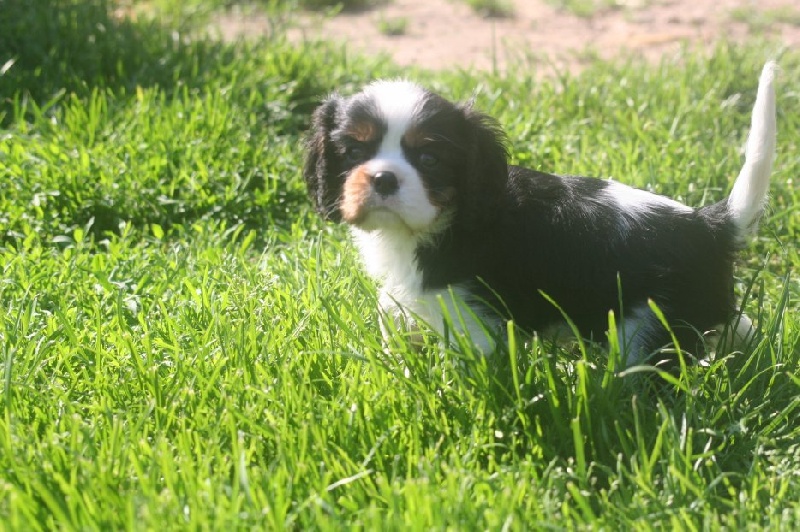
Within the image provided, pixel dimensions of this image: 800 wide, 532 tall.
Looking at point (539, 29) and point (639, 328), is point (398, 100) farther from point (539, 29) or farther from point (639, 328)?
point (539, 29)

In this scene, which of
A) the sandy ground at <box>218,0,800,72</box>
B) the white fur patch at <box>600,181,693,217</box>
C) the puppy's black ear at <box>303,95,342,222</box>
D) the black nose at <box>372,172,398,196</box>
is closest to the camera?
the black nose at <box>372,172,398,196</box>

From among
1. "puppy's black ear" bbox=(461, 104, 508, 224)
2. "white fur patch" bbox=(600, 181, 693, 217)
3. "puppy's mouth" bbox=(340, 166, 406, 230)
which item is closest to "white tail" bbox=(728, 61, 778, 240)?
"white fur patch" bbox=(600, 181, 693, 217)

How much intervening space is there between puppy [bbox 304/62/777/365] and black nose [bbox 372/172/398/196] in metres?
0.01

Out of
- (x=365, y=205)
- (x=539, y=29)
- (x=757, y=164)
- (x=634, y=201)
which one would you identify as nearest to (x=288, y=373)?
(x=365, y=205)

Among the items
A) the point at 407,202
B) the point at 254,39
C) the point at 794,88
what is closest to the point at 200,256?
the point at 407,202

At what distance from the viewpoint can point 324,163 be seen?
330 centimetres

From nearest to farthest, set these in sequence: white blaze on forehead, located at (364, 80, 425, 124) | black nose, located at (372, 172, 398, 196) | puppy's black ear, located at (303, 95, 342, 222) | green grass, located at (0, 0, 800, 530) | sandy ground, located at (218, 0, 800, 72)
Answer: green grass, located at (0, 0, 800, 530) → black nose, located at (372, 172, 398, 196) → white blaze on forehead, located at (364, 80, 425, 124) → puppy's black ear, located at (303, 95, 342, 222) → sandy ground, located at (218, 0, 800, 72)

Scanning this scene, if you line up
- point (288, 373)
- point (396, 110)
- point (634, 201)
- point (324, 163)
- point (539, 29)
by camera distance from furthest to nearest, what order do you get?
point (539, 29) → point (324, 163) → point (634, 201) → point (396, 110) → point (288, 373)

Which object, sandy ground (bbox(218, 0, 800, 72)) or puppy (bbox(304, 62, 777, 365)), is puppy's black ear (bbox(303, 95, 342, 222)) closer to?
puppy (bbox(304, 62, 777, 365))

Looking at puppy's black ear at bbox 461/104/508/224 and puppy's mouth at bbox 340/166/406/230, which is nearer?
puppy's mouth at bbox 340/166/406/230

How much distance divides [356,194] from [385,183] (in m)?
0.11

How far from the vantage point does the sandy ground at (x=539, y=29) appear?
21.9 feet

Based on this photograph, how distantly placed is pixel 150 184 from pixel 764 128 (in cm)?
264

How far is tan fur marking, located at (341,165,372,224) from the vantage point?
2967mm
